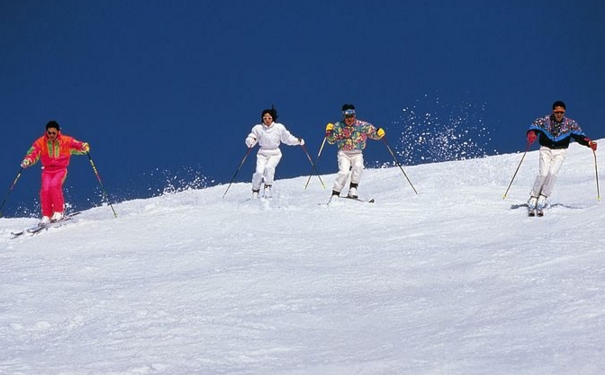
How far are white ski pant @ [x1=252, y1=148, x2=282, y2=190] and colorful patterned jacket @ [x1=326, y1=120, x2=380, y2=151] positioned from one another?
128 centimetres

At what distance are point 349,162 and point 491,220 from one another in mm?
3826

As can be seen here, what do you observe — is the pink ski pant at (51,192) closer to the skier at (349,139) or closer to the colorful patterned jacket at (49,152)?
the colorful patterned jacket at (49,152)

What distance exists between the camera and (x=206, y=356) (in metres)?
5.12

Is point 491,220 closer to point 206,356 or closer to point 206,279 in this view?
point 206,279

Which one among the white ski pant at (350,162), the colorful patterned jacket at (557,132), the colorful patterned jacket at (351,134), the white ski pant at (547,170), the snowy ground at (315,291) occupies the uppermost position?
the colorful patterned jacket at (351,134)

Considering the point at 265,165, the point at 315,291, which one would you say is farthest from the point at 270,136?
the point at 315,291

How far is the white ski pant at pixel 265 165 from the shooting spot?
580 inches

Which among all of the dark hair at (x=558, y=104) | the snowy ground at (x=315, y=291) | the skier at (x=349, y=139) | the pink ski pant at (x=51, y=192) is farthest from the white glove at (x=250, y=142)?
the dark hair at (x=558, y=104)

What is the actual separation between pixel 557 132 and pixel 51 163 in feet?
25.9

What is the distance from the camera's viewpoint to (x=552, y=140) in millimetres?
A: 11406

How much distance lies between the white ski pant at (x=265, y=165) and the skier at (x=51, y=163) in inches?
136

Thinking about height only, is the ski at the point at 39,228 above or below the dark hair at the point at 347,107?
below

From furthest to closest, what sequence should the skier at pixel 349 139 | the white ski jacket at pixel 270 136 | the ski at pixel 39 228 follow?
the white ski jacket at pixel 270 136, the skier at pixel 349 139, the ski at pixel 39 228

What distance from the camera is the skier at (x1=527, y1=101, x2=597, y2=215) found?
11.4 m
